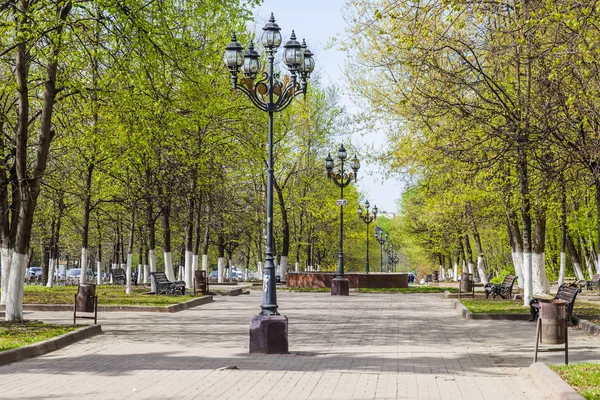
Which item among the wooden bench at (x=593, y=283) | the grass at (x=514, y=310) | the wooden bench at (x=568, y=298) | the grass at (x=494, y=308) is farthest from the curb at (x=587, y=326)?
the wooden bench at (x=593, y=283)

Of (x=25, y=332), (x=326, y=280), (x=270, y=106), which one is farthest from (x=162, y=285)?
(x=270, y=106)

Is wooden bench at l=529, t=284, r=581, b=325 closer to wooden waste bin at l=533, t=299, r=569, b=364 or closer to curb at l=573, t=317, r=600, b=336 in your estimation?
curb at l=573, t=317, r=600, b=336

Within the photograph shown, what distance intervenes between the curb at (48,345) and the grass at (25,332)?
19 cm

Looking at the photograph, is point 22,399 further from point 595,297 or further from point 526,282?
point 595,297

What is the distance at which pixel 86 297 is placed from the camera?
1875 centimetres

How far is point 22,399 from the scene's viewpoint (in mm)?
9398

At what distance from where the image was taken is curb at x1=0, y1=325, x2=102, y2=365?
42.4 ft

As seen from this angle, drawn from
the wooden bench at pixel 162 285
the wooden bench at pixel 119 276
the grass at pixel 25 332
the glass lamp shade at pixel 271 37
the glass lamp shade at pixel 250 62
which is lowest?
the grass at pixel 25 332

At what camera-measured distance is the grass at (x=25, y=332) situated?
14248 millimetres

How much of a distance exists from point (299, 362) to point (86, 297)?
23.6 feet

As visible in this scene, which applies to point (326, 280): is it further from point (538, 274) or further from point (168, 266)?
point (538, 274)

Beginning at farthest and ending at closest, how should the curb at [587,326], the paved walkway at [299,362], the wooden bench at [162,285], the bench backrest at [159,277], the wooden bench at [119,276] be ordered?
the wooden bench at [119,276], the wooden bench at [162,285], the bench backrest at [159,277], the curb at [587,326], the paved walkway at [299,362]

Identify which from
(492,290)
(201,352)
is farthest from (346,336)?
(492,290)

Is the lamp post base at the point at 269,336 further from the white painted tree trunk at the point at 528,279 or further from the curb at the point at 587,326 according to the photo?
the white painted tree trunk at the point at 528,279
